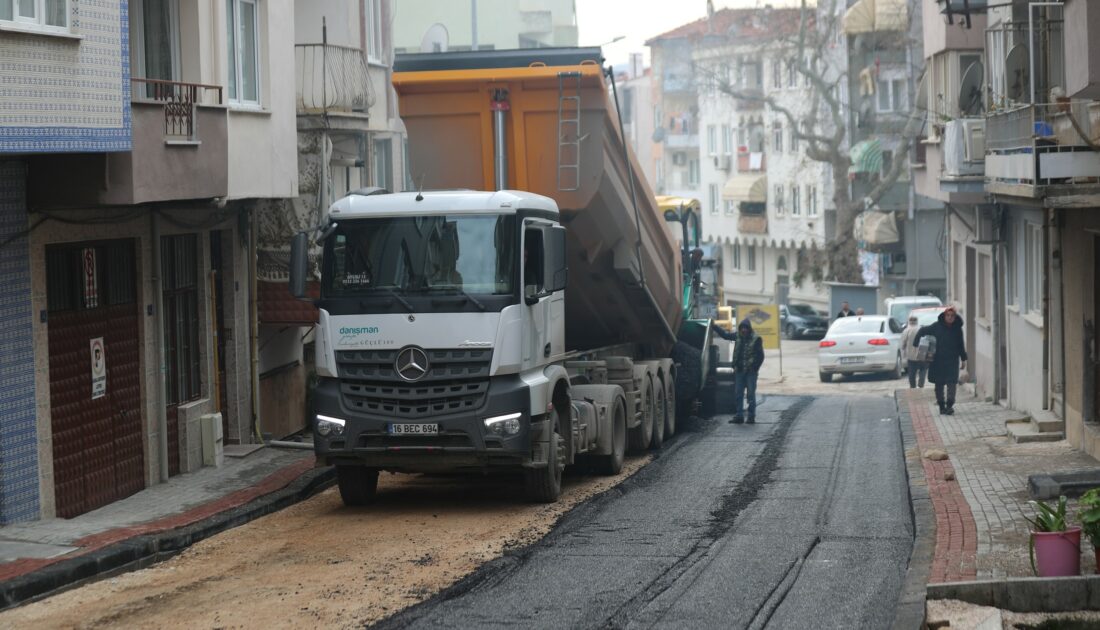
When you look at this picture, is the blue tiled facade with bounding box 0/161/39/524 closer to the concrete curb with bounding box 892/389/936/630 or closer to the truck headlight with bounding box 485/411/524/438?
the truck headlight with bounding box 485/411/524/438

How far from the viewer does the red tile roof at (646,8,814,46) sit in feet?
227

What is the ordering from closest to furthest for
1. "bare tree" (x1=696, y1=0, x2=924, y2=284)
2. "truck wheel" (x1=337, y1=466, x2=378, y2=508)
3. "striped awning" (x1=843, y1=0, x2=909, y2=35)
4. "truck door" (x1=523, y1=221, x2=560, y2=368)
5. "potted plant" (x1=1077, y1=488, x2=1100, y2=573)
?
"potted plant" (x1=1077, y1=488, x2=1100, y2=573)
"truck door" (x1=523, y1=221, x2=560, y2=368)
"truck wheel" (x1=337, y1=466, x2=378, y2=508)
"bare tree" (x1=696, y1=0, x2=924, y2=284)
"striped awning" (x1=843, y1=0, x2=909, y2=35)

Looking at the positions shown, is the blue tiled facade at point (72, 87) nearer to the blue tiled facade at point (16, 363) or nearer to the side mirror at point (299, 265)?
the blue tiled facade at point (16, 363)

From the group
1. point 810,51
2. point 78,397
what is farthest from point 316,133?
point 810,51

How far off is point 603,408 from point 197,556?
18.5 ft

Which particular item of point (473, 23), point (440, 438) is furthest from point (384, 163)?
point (440, 438)

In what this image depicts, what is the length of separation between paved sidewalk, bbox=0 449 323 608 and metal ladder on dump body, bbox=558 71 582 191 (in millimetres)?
4464

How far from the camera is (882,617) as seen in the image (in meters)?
9.23

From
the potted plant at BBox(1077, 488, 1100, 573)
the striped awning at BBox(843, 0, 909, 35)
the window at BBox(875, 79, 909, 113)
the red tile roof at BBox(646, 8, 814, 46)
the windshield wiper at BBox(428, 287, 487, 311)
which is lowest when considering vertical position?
the potted plant at BBox(1077, 488, 1100, 573)

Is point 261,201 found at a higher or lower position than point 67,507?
higher

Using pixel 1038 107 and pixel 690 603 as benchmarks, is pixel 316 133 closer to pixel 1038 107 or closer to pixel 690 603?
pixel 1038 107

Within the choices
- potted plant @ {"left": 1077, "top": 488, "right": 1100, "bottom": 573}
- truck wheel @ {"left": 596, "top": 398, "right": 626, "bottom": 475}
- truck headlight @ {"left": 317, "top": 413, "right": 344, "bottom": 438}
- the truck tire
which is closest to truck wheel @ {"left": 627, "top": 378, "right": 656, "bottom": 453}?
truck wheel @ {"left": 596, "top": 398, "right": 626, "bottom": 475}

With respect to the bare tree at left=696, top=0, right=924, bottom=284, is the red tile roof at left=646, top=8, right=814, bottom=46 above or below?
above

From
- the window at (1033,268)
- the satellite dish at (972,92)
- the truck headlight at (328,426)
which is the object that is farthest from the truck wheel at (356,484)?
the satellite dish at (972,92)
